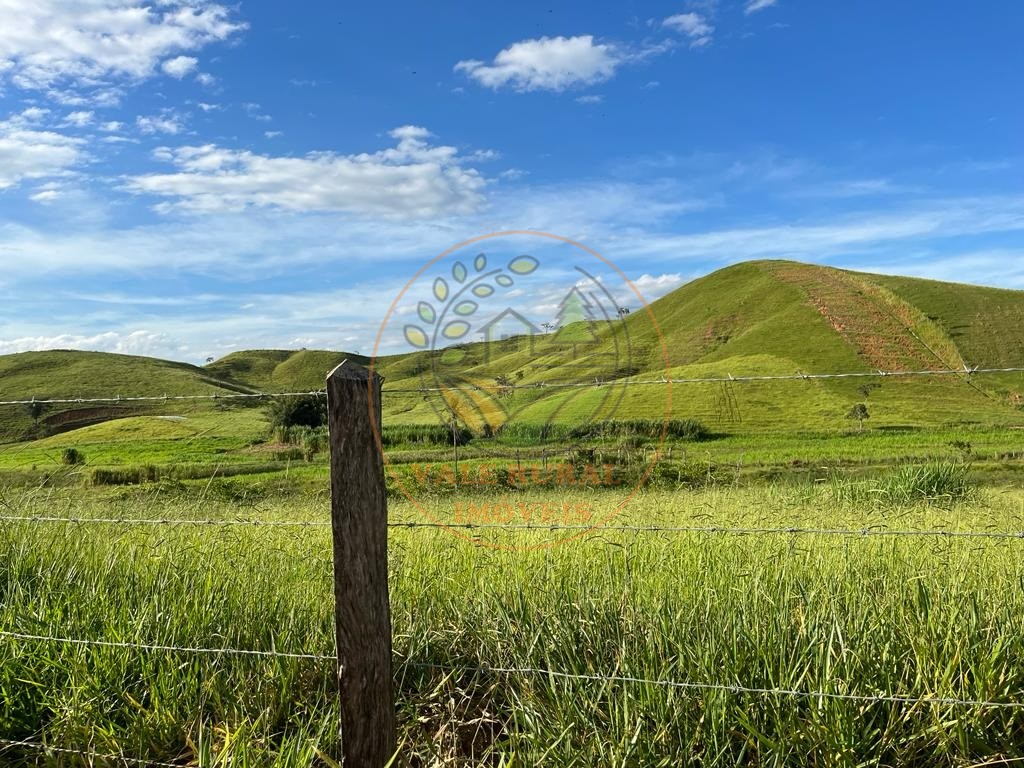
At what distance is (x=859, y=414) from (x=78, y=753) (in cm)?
5631

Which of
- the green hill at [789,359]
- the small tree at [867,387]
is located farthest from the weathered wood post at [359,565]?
the small tree at [867,387]

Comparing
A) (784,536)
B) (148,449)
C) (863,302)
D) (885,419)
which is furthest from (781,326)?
(784,536)

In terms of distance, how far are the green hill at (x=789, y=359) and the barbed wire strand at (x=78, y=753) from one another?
57.3 ft

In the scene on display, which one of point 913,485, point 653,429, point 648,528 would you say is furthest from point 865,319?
point 648,528

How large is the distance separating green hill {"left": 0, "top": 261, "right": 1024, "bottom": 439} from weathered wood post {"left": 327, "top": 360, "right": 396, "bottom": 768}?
694 inches

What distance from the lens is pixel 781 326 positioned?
79625 mm

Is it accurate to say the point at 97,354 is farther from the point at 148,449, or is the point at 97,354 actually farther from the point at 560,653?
the point at 560,653

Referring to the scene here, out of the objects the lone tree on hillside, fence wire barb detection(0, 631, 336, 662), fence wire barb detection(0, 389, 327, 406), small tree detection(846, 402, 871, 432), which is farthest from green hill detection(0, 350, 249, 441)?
fence wire barb detection(0, 631, 336, 662)

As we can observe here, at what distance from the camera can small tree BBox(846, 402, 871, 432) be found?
171 ft

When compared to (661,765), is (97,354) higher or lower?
higher

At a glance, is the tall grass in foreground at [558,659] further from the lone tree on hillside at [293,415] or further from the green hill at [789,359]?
the lone tree on hillside at [293,415]

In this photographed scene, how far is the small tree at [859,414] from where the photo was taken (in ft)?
171

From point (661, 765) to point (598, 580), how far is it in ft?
4.11

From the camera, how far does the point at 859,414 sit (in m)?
52.3
